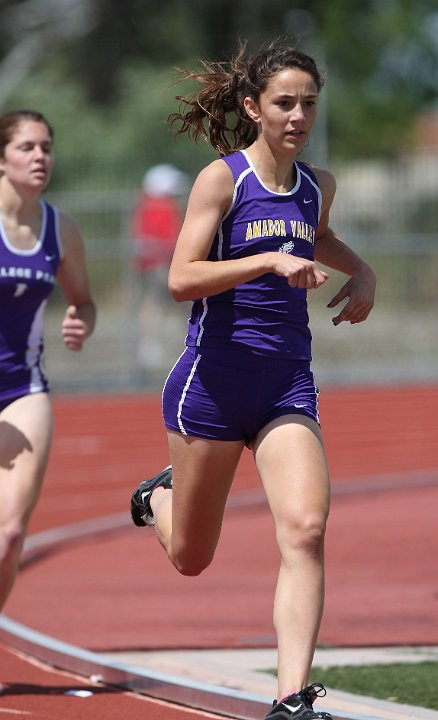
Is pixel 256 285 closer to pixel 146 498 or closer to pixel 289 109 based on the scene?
pixel 289 109

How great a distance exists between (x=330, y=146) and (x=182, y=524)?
37967mm

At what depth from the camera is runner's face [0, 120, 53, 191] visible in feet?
21.7

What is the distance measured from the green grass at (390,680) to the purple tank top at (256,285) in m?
1.71

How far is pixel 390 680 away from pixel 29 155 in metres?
2.83

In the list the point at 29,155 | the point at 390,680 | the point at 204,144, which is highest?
the point at 204,144

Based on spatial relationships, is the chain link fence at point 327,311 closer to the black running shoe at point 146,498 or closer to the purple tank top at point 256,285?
the black running shoe at point 146,498

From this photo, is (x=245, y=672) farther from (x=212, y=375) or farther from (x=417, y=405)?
(x=417, y=405)

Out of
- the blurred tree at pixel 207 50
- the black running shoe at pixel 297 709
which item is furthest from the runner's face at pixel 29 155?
the blurred tree at pixel 207 50

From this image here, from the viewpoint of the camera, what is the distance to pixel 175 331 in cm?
1848

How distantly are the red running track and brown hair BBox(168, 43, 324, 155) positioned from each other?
2.80 meters

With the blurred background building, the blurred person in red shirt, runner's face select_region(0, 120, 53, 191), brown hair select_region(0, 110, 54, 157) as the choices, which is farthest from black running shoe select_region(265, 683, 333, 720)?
the blurred person in red shirt

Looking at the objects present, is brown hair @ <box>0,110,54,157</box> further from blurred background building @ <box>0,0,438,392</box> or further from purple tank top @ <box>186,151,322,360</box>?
purple tank top @ <box>186,151,322,360</box>

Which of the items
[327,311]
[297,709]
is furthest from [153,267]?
[297,709]

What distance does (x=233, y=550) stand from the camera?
10.6 m
